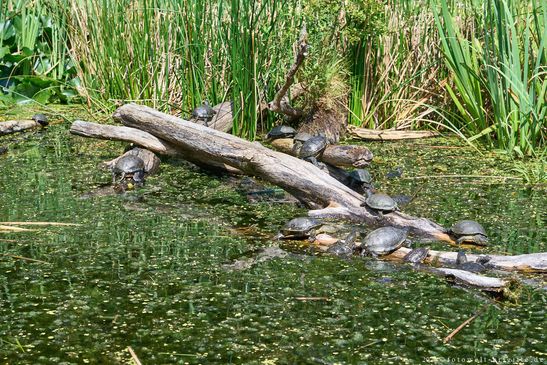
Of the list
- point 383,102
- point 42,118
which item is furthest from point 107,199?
point 383,102

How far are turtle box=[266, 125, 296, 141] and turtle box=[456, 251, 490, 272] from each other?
2.94 m

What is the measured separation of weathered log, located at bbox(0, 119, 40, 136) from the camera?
7.50 meters

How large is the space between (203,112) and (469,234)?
2.90 meters

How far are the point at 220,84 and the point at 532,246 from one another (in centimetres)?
352

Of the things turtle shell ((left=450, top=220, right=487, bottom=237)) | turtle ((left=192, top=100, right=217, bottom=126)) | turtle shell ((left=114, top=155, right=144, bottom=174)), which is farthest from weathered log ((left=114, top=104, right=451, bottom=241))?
turtle ((left=192, top=100, right=217, bottom=126))

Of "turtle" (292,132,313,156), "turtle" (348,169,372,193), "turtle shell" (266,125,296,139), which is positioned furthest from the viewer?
"turtle shell" (266,125,296,139)

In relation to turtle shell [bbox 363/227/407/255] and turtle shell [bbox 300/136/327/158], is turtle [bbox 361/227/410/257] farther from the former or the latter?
turtle shell [bbox 300/136/327/158]

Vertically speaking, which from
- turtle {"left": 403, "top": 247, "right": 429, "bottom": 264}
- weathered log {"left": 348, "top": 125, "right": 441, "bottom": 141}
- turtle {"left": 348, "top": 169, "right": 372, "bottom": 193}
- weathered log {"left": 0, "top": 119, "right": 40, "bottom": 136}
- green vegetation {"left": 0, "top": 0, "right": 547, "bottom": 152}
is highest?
green vegetation {"left": 0, "top": 0, "right": 547, "bottom": 152}

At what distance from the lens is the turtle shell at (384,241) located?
4195mm

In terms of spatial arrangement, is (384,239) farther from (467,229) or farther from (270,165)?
(270,165)

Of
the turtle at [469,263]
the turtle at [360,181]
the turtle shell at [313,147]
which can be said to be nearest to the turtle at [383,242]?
the turtle at [469,263]

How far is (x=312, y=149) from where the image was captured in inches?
239

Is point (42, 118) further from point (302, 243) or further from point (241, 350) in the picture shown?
point (241, 350)

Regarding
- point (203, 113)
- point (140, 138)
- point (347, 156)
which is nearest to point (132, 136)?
point (140, 138)
